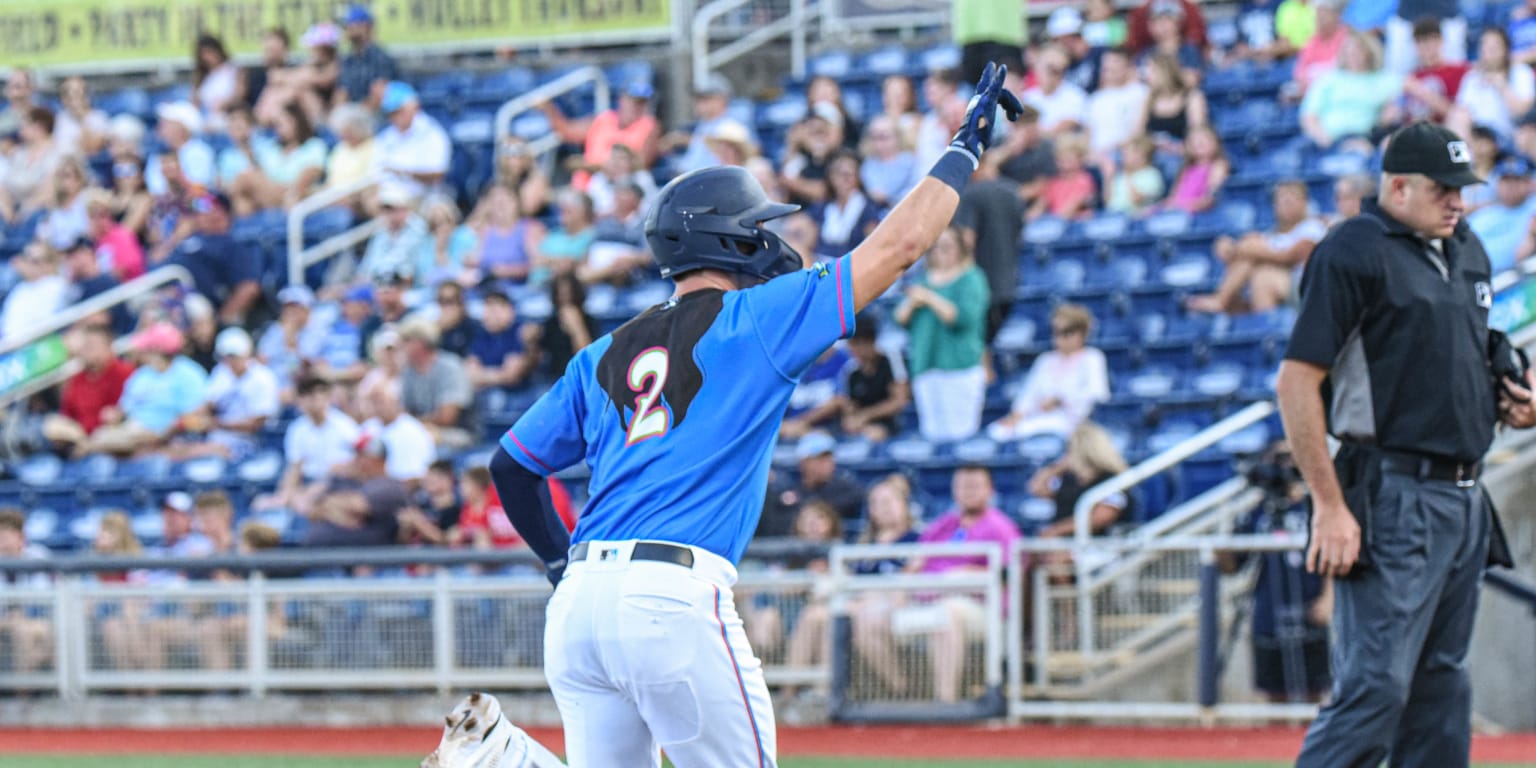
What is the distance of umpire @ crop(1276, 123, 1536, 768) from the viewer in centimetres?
578

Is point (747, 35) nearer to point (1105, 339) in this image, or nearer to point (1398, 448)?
point (1105, 339)

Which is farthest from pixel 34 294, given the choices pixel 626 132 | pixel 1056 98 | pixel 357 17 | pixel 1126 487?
pixel 1126 487

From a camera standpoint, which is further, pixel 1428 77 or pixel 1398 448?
pixel 1428 77

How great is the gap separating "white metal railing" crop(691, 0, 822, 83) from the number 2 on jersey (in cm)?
1258

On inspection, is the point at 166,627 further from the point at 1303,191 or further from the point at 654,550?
the point at 654,550

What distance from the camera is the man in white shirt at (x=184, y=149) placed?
1788cm

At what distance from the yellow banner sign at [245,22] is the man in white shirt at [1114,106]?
4910mm

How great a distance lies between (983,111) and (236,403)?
1092cm

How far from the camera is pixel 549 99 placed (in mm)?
17797

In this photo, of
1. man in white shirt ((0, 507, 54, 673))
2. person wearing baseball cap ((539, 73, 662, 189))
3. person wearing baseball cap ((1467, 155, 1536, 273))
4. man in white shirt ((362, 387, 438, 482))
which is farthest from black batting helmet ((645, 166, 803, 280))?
person wearing baseball cap ((539, 73, 662, 189))

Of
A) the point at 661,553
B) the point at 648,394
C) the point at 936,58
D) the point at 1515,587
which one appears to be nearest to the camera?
the point at 661,553

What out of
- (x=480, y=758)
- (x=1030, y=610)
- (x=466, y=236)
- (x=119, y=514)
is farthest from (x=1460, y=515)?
(x=466, y=236)

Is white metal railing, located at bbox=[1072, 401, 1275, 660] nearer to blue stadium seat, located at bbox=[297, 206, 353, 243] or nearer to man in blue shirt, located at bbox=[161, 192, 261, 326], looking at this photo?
blue stadium seat, located at bbox=[297, 206, 353, 243]

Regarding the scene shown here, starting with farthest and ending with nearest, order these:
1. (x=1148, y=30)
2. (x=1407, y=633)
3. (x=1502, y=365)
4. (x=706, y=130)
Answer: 1. (x=706, y=130)
2. (x=1148, y=30)
3. (x=1502, y=365)
4. (x=1407, y=633)
